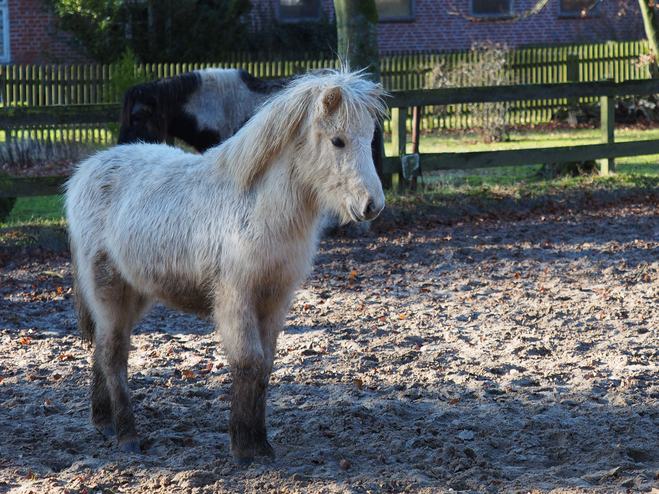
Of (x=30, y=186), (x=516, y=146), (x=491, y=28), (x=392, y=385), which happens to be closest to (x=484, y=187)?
(x=516, y=146)

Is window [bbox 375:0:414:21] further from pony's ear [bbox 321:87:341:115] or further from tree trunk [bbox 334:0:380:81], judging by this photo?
pony's ear [bbox 321:87:341:115]

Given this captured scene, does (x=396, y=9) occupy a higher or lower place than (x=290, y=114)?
A: higher

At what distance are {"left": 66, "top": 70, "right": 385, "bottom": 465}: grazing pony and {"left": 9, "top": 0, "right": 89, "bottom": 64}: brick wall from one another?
15754 millimetres

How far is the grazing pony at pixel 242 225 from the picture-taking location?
3344 mm

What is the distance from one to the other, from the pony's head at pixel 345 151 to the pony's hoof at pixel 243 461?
1.25 metres

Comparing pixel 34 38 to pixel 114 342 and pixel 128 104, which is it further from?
pixel 114 342

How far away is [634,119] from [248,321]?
51.1 feet

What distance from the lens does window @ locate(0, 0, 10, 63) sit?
18203mm

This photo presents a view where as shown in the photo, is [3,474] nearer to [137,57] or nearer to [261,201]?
[261,201]

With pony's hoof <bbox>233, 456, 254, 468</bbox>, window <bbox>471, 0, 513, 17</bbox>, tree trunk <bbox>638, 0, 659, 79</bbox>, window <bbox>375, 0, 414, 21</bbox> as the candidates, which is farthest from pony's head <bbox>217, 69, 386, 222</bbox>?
window <bbox>471, 0, 513, 17</bbox>

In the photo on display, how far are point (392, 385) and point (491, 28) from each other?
A: 18936mm

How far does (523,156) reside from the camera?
10.2 metres

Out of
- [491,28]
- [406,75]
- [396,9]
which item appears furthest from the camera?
[491,28]

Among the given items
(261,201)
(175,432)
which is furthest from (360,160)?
(175,432)
